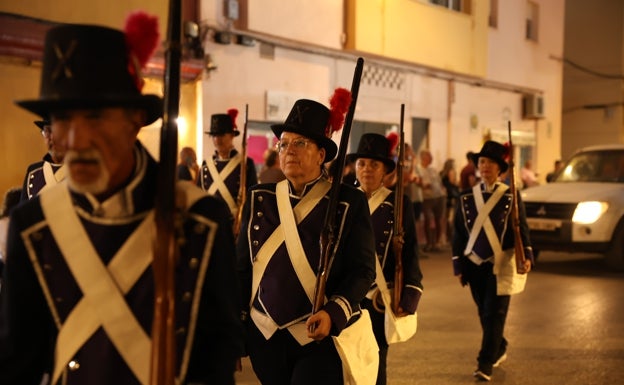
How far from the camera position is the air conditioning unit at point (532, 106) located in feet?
77.4

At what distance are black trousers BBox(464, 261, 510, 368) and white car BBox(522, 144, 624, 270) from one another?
721cm

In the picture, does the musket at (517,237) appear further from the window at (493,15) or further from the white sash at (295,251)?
the window at (493,15)

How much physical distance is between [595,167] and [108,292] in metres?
14.3

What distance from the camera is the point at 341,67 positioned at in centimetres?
1606

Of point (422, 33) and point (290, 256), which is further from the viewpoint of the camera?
point (422, 33)

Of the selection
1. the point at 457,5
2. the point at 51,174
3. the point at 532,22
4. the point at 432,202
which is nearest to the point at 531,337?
the point at 51,174

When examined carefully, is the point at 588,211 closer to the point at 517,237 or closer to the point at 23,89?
the point at 517,237

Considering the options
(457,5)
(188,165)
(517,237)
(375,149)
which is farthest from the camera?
(457,5)

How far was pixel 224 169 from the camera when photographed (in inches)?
349

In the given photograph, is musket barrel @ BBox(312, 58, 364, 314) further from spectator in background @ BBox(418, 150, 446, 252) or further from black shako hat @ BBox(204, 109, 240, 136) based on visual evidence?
spectator in background @ BBox(418, 150, 446, 252)

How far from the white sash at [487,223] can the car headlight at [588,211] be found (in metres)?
7.00

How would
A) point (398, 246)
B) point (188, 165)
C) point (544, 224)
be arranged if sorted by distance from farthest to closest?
point (544, 224) → point (188, 165) → point (398, 246)

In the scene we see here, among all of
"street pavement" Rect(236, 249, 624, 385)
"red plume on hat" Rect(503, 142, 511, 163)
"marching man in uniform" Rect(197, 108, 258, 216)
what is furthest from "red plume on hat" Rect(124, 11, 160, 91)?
"marching man in uniform" Rect(197, 108, 258, 216)

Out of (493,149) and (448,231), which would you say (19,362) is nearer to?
(493,149)
